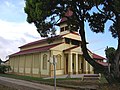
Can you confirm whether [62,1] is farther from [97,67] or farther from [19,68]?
[19,68]

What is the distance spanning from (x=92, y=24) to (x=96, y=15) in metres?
1.08

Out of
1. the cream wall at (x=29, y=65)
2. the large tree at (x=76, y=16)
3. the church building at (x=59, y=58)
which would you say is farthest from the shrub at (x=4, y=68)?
the large tree at (x=76, y=16)

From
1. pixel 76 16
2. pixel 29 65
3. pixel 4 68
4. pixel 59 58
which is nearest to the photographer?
pixel 76 16

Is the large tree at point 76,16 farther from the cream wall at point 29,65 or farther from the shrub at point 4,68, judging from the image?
the shrub at point 4,68

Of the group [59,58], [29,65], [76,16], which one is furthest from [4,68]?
[76,16]

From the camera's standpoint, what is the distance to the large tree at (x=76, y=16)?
20.1 metres

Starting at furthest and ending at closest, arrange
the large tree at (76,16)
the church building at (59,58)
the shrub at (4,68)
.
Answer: the shrub at (4,68) < the church building at (59,58) < the large tree at (76,16)

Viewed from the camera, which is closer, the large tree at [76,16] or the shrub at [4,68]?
the large tree at [76,16]

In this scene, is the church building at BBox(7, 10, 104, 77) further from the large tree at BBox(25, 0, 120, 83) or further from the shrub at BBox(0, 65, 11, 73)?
the large tree at BBox(25, 0, 120, 83)

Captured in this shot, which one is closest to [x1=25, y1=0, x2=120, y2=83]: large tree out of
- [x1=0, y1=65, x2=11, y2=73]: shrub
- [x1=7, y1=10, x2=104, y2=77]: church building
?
[x1=7, y1=10, x2=104, y2=77]: church building

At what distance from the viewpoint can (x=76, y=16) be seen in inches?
858

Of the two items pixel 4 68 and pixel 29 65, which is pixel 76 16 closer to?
pixel 29 65

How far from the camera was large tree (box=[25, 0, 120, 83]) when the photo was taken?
20.1m

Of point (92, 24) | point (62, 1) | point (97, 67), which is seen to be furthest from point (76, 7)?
point (97, 67)
